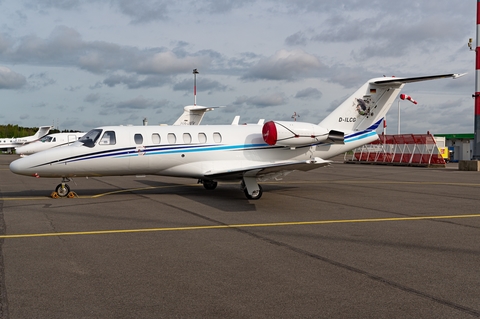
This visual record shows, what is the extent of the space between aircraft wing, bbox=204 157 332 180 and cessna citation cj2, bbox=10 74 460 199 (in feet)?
0.11

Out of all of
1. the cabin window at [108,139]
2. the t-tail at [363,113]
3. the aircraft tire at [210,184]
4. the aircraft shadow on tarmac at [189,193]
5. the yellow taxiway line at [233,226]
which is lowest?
the yellow taxiway line at [233,226]

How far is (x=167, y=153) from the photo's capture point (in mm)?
16375

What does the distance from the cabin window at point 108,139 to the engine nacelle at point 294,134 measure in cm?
528

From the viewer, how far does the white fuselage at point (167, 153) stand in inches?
613

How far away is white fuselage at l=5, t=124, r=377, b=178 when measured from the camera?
1558cm

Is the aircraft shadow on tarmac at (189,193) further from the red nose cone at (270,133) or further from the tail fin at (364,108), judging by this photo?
the tail fin at (364,108)

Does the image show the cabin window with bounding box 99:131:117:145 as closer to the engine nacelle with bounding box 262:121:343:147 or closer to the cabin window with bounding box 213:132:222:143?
the cabin window with bounding box 213:132:222:143

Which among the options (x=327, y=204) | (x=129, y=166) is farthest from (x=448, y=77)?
(x=129, y=166)

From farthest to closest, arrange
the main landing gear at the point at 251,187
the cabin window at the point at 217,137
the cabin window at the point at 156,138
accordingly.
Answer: the cabin window at the point at 217,137
the cabin window at the point at 156,138
the main landing gear at the point at 251,187

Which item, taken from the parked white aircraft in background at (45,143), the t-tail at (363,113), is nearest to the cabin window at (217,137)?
the t-tail at (363,113)

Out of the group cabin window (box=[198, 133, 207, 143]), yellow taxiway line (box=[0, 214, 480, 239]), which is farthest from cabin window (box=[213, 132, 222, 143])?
yellow taxiway line (box=[0, 214, 480, 239])

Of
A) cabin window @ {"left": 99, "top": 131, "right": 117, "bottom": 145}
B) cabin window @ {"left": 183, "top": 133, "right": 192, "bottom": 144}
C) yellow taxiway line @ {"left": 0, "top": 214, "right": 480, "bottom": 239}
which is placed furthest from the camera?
cabin window @ {"left": 183, "top": 133, "right": 192, "bottom": 144}

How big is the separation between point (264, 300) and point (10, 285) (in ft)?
10.9

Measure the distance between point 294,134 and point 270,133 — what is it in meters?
0.87
